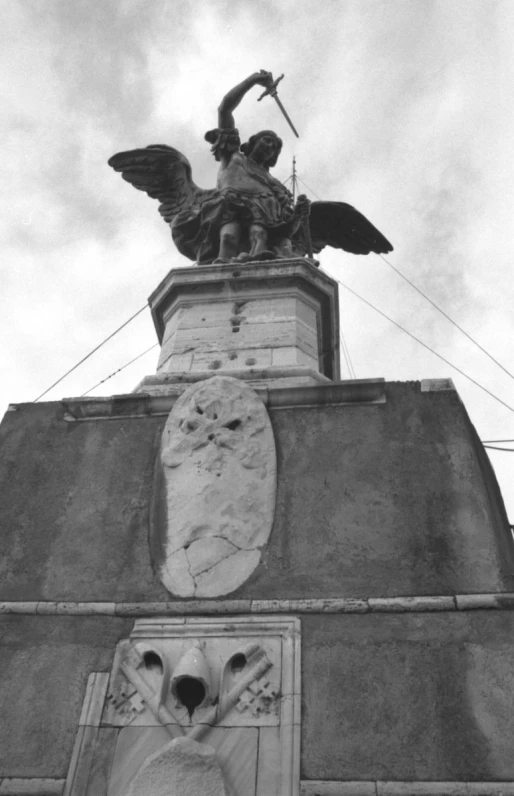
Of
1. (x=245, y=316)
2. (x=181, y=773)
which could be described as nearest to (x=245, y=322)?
(x=245, y=316)

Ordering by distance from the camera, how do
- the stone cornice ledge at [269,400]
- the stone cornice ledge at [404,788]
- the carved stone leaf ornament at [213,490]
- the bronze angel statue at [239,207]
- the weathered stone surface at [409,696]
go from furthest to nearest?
the bronze angel statue at [239,207] < the stone cornice ledge at [269,400] < the carved stone leaf ornament at [213,490] < the weathered stone surface at [409,696] < the stone cornice ledge at [404,788]

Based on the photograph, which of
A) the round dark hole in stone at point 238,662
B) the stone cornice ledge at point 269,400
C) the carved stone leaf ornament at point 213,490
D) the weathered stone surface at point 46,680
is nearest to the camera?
the weathered stone surface at point 46,680

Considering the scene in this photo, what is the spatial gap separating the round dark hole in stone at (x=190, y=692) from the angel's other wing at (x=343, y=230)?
5.38 meters

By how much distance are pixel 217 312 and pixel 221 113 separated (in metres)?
2.55

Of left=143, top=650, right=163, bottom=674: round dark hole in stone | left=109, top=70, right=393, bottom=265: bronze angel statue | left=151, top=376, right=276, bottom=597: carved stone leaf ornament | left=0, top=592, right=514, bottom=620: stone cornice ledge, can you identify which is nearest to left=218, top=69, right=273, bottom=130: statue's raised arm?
left=109, top=70, right=393, bottom=265: bronze angel statue

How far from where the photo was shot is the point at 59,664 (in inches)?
158

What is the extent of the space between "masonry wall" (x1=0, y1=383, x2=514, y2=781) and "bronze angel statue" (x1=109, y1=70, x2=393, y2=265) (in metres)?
2.56

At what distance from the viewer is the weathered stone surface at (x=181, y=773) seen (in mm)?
3428

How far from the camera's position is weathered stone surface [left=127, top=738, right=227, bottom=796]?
135 inches

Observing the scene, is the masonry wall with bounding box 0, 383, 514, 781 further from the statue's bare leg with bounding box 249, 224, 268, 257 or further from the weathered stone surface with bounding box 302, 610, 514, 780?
the statue's bare leg with bounding box 249, 224, 268, 257

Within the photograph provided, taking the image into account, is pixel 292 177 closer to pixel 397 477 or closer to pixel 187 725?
pixel 397 477

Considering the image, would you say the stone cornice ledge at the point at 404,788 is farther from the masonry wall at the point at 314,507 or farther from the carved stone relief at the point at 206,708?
the masonry wall at the point at 314,507

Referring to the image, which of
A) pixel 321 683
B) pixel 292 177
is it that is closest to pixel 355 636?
pixel 321 683

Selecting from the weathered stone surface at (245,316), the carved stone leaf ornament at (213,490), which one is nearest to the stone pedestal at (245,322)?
the weathered stone surface at (245,316)
